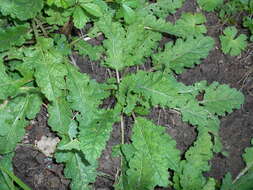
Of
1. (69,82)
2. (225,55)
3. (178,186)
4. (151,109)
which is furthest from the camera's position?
(225,55)

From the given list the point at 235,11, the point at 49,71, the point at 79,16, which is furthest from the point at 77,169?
the point at 235,11

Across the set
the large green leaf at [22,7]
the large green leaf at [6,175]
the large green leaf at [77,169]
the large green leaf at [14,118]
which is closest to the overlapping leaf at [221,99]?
the large green leaf at [77,169]

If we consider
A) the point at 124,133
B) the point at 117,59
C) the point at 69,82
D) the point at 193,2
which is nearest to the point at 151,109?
the point at 124,133

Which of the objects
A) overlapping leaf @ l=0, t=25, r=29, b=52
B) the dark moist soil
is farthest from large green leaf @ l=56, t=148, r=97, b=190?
overlapping leaf @ l=0, t=25, r=29, b=52

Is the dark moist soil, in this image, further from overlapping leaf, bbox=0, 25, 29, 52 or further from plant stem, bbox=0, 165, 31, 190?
overlapping leaf, bbox=0, 25, 29, 52

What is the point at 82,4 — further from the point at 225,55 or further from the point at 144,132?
the point at 225,55
